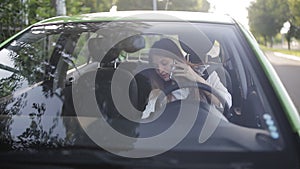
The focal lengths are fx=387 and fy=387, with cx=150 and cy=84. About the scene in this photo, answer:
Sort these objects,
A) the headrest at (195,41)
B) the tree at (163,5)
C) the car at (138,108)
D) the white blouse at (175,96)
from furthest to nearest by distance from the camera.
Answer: the tree at (163,5) → the headrest at (195,41) → the white blouse at (175,96) → the car at (138,108)

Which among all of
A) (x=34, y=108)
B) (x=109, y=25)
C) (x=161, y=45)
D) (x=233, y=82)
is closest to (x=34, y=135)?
(x=34, y=108)

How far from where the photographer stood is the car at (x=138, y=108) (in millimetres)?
1554

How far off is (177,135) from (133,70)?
107cm

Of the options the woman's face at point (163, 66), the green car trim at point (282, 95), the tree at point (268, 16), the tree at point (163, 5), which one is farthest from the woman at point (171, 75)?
the tree at point (268, 16)

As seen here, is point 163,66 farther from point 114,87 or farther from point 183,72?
point 114,87

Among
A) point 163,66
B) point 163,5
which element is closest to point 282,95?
point 163,66

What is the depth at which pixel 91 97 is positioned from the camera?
2230mm

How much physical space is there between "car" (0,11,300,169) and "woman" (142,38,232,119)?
4cm

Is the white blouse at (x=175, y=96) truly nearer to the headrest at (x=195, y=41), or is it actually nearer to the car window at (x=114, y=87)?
the car window at (x=114, y=87)

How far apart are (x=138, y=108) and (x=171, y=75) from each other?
1.08 feet

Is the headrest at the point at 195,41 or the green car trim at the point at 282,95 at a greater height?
the headrest at the point at 195,41

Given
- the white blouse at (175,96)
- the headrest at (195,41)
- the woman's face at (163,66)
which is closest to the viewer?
the white blouse at (175,96)

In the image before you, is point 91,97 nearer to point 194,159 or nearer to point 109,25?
point 109,25

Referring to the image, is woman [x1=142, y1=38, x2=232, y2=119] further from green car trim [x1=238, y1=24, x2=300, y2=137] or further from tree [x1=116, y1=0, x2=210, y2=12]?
tree [x1=116, y1=0, x2=210, y2=12]
